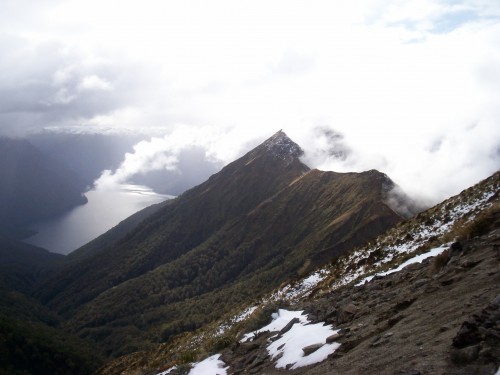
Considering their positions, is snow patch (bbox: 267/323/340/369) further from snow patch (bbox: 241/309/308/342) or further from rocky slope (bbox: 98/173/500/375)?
snow patch (bbox: 241/309/308/342)

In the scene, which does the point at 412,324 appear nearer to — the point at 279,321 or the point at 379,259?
the point at 279,321

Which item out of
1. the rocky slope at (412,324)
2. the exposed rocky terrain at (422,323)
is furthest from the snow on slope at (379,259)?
the exposed rocky terrain at (422,323)

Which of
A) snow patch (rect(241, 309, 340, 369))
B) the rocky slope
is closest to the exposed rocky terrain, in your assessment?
the rocky slope

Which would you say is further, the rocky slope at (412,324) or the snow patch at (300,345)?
the snow patch at (300,345)

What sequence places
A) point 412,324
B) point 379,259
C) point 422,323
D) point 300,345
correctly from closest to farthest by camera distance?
1. point 422,323
2. point 412,324
3. point 300,345
4. point 379,259

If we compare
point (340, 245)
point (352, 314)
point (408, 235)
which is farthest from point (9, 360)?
point (352, 314)

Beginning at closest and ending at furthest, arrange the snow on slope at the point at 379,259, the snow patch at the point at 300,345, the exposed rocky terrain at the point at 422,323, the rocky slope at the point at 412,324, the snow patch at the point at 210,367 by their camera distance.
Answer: the exposed rocky terrain at the point at 422,323, the rocky slope at the point at 412,324, the snow patch at the point at 300,345, the snow on slope at the point at 379,259, the snow patch at the point at 210,367

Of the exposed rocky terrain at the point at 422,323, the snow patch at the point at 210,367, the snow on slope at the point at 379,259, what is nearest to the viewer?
the exposed rocky terrain at the point at 422,323

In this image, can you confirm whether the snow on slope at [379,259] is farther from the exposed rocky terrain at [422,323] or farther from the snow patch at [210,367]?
the snow patch at [210,367]

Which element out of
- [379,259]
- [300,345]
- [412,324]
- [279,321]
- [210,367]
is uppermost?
[412,324]

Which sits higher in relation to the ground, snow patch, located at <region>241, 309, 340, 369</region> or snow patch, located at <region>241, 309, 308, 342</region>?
snow patch, located at <region>241, 309, 340, 369</region>

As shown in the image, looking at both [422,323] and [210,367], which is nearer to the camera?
[422,323]

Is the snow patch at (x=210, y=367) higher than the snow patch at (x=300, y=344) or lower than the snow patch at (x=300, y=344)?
lower

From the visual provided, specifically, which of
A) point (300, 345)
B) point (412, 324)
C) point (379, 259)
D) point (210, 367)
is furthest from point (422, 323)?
point (379, 259)
